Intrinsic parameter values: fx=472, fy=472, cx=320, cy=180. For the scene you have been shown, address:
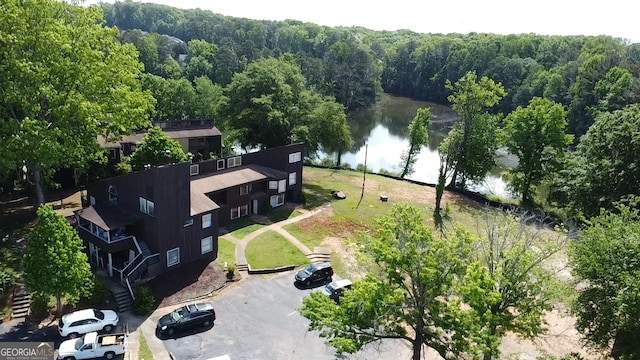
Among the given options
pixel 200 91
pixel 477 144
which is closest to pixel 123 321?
pixel 477 144

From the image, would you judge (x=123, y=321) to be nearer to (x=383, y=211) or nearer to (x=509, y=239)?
(x=509, y=239)

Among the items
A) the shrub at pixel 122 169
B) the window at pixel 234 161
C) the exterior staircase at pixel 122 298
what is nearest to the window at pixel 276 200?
the window at pixel 234 161

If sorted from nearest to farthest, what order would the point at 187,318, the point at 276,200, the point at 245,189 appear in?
the point at 187,318 → the point at 245,189 → the point at 276,200

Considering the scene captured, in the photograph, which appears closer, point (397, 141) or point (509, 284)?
point (509, 284)

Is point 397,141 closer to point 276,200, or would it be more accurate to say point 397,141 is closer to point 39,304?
point 276,200

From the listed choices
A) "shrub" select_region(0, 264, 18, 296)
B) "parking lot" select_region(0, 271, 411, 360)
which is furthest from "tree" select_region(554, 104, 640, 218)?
"shrub" select_region(0, 264, 18, 296)

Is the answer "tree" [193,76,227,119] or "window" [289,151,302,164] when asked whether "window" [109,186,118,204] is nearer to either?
"window" [289,151,302,164]

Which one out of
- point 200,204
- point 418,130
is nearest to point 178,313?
point 200,204
